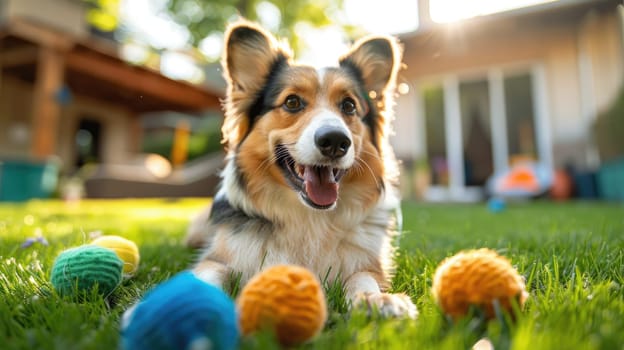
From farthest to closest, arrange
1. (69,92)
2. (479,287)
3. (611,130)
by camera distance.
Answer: (69,92) < (611,130) < (479,287)

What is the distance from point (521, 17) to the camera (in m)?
10.8

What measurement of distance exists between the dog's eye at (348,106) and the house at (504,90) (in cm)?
845

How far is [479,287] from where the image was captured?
4.54ft

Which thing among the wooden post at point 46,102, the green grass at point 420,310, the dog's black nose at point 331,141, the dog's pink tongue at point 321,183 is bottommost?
the green grass at point 420,310

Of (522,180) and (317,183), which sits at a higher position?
(522,180)

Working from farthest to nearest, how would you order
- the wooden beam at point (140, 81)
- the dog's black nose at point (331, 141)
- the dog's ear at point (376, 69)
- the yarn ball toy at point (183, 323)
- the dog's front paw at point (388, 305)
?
the wooden beam at point (140, 81) → the dog's ear at point (376, 69) → the dog's black nose at point (331, 141) → the dog's front paw at point (388, 305) → the yarn ball toy at point (183, 323)

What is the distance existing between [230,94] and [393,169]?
1.19 meters

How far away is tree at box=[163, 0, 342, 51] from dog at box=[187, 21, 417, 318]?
48.2 feet

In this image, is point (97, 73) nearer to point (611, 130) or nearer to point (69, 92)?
point (69, 92)

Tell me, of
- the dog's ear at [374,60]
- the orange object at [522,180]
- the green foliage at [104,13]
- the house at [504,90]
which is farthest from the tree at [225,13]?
the dog's ear at [374,60]

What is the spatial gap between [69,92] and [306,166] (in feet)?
44.4

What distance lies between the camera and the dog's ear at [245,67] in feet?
9.14

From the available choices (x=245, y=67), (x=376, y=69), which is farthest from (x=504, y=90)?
(x=245, y=67)

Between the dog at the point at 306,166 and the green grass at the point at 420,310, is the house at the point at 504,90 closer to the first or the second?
the dog at the point at 306,166
